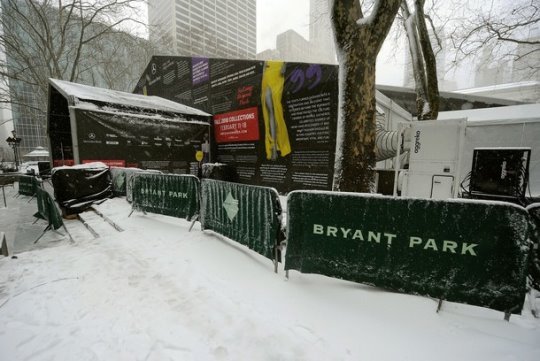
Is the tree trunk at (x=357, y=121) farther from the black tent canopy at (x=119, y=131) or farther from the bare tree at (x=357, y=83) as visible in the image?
the black tent canopy at (x=119, y=131)

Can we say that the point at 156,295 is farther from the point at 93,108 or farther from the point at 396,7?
the point at 93,108

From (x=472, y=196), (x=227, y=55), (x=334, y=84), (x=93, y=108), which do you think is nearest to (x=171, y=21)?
(x=227, y=55)

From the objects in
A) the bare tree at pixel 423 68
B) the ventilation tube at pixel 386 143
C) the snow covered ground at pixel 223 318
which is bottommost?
the snow covered ground at pixel 223 318

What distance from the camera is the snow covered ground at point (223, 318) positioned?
212cm

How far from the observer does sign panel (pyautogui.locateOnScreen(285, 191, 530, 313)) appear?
7.72 ft

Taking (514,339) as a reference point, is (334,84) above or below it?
above

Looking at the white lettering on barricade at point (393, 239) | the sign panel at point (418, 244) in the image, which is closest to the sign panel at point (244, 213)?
the sign panel at point (418, 244)

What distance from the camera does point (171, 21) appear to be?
193 feet

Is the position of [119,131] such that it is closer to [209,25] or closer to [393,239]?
[393,239]

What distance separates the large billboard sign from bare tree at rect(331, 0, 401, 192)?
433 cm

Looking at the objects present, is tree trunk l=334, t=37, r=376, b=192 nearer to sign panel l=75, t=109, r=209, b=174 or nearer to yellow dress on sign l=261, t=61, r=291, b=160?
yellow dress on sign l=261, t=61, r=291, b=160

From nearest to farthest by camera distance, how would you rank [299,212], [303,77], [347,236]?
[347,236]
[299,212]
[303,77]

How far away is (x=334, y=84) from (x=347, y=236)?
7.61 meters

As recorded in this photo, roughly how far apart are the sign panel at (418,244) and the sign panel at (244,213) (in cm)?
41
